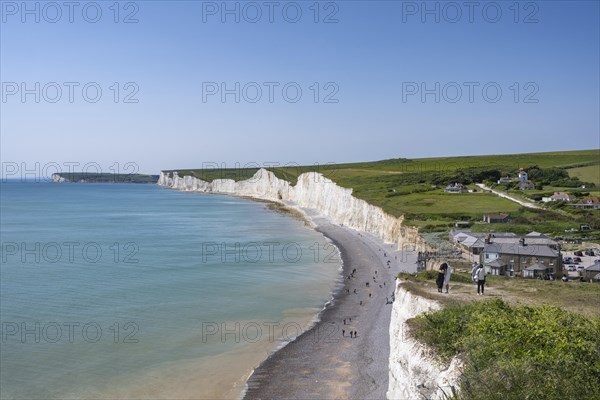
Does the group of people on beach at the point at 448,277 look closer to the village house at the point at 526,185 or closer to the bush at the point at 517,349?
the bush at the point at 517,349

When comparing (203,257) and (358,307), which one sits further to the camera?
(203,257)

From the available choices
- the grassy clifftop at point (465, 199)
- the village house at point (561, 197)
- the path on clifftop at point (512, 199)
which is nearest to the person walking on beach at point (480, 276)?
the grassy clifftop at point (465, 199)

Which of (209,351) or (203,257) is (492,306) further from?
(203,257)

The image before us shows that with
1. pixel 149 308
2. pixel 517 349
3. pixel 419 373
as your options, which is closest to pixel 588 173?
pixel 149 308

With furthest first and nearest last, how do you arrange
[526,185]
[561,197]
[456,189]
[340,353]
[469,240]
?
1. [526,185]
2. [456,189]
3. [561,197]
4. [469,240]
5. [340,353]

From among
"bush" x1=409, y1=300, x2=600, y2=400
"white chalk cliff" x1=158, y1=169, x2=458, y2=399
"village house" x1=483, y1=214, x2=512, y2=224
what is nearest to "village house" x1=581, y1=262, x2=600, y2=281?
"white chalk cliff" x1=158, y1=169, x2=458, y2=399

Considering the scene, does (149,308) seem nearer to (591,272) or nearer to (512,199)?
(591,272)

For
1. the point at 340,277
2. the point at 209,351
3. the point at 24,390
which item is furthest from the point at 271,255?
the point at 24,390
